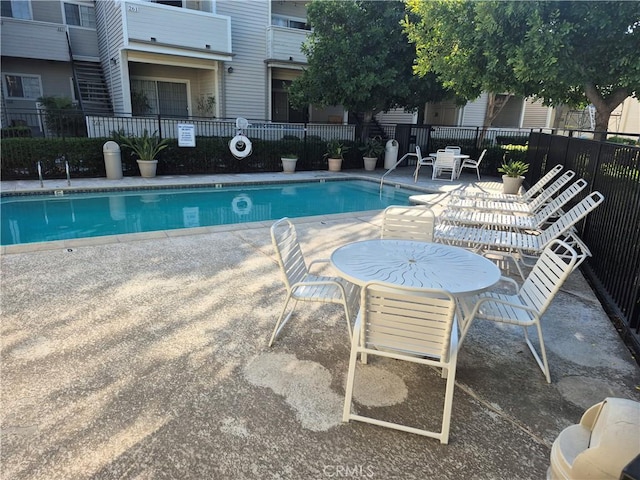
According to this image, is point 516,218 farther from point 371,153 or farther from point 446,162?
point 371,153

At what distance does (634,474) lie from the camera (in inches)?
31.8

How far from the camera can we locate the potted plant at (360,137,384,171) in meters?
14.0

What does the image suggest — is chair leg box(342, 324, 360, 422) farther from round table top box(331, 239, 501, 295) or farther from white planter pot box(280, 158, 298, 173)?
white planter pot box(280, 158, 298, 173)

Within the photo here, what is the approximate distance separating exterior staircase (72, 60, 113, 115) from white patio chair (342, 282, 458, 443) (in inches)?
594

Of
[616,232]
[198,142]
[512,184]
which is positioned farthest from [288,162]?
[616,232]

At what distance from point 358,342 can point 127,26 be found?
12829 mm

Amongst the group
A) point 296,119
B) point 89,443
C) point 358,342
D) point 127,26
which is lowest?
point 89,443

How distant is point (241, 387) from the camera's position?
8.27 ft

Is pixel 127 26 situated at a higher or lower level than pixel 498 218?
higher

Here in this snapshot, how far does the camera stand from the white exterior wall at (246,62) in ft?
46.6

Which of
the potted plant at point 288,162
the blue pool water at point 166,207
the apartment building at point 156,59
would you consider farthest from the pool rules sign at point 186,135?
the potted plant at point 288,162

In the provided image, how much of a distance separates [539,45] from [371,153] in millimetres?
7997

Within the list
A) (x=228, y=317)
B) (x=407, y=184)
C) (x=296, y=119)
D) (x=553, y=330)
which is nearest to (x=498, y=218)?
(x=553, y=330)

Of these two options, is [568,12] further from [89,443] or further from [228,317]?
[89,443]
